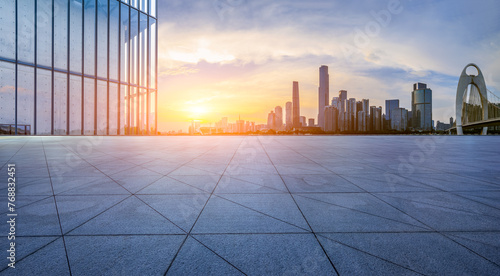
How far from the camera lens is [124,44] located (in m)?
31.2

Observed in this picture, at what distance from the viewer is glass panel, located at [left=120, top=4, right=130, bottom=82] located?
100ft

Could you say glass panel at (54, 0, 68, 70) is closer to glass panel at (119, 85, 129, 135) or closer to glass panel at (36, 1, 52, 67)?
glass panel at (36, 1, 52, 67)

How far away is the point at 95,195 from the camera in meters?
4.05

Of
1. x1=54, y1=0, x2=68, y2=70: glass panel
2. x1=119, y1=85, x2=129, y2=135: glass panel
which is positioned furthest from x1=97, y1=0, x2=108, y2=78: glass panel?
x1=54, y1=0, x2=68, y2=70: glass panel

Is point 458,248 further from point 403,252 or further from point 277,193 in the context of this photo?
point 277,193

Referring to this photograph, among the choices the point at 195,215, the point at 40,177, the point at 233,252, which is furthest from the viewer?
the point at 40,177

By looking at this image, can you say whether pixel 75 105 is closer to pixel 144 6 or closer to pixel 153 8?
pixel 144 6

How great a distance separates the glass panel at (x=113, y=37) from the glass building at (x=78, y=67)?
12 cm

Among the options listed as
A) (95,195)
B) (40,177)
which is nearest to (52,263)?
(95,195)

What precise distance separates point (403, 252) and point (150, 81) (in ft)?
117

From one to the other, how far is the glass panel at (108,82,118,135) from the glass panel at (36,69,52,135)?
5.97 m

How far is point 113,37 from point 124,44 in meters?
1.44

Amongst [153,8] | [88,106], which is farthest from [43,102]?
[153,8]

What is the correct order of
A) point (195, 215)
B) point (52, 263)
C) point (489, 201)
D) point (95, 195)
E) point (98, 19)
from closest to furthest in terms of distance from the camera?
1. point (52, 263)
2. point (195, 215)
3. point (489, 201)
4. point (95, 195)
5. point (98, 19)
